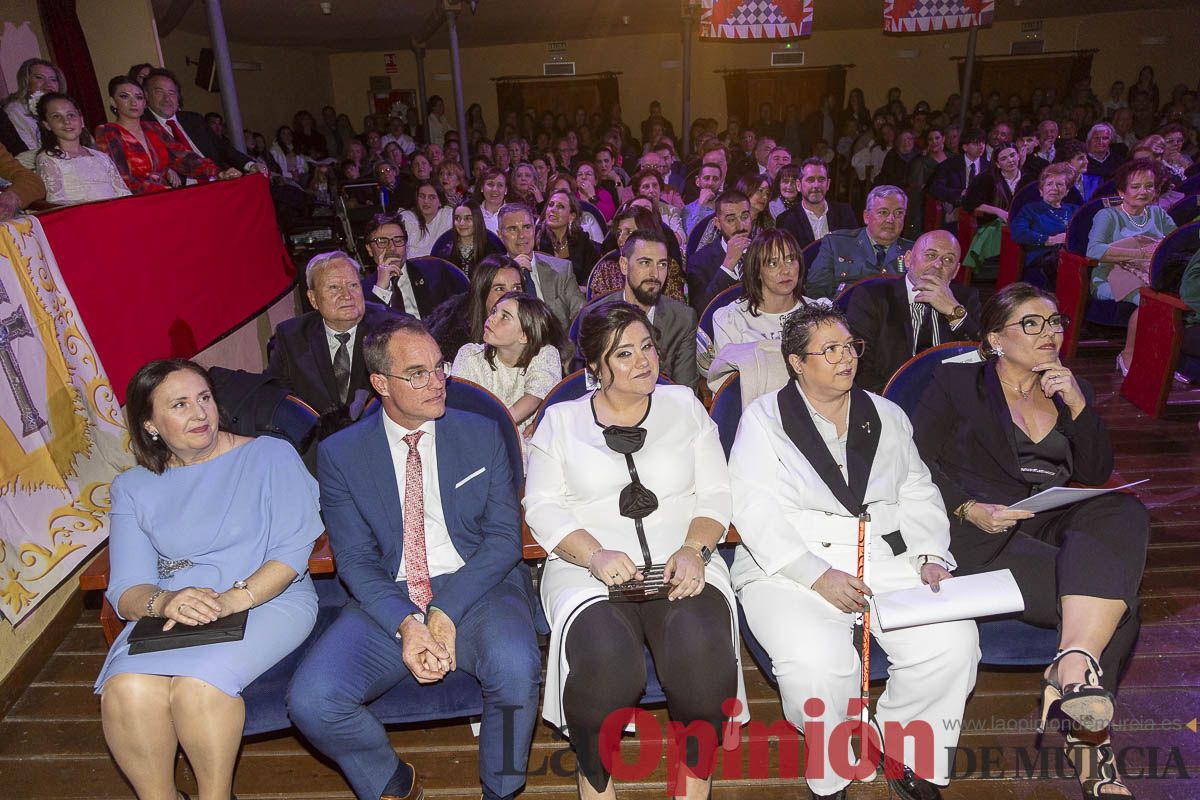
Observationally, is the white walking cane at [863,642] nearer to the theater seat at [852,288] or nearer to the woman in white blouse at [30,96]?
the theater seat at [852,288]

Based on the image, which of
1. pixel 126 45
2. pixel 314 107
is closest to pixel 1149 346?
pixel 126 45

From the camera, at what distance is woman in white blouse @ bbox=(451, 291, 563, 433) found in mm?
3170

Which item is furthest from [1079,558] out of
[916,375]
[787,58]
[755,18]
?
[787,58]

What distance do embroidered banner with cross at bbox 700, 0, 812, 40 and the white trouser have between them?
8.39 metres

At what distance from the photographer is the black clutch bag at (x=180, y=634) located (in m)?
2.07

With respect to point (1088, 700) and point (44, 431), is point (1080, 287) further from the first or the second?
point (44, 431)

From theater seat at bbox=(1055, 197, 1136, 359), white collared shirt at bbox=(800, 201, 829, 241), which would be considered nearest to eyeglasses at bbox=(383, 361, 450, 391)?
white collared shirt at bbox=(800, 201, 829, 241)

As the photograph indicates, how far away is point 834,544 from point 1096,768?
877 mm

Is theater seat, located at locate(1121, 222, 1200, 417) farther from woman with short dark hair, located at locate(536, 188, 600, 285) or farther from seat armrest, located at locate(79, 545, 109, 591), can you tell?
seat armrest, located at locate(79, 545, 109, 591)

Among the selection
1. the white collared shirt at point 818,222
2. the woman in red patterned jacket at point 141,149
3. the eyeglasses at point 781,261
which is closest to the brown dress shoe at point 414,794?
the eyeglasses at point 781,261

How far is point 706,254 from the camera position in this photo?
4.79 meters

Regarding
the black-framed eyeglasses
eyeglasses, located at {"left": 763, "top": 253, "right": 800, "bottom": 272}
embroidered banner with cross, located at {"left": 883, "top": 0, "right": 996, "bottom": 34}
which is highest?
embroidered banner with cross, located at {"left": 883, "top": 0, "right": 996, "bottom": 34}

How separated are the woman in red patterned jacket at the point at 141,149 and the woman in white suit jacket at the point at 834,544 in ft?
12.2

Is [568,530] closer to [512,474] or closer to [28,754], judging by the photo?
[512,474]
